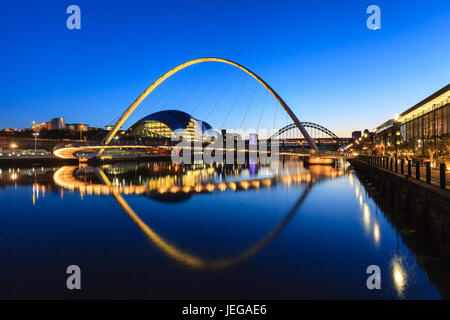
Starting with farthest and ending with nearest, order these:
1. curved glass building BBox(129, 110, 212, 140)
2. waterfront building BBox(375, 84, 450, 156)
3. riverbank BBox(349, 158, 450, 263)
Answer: curved glass building BBox(129, 110, 212, 140)
waterfront building BBox(375, 84, 450, 156)
riverbank BBox(349, 158, 450, 263)

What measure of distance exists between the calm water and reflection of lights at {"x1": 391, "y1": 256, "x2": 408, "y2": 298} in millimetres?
24

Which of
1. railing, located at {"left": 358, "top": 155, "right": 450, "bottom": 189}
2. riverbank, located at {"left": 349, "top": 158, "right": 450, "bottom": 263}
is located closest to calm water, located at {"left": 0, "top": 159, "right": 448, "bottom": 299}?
riverbank, located at {"left": 349, "top": 158, "right": 450, "bottom": 263}

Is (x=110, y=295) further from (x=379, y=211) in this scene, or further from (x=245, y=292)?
(x=379, y=211)

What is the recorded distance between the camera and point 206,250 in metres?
9.79

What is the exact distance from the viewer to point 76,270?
7996 mm

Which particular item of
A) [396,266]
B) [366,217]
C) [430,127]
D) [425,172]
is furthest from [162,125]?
[396,266]

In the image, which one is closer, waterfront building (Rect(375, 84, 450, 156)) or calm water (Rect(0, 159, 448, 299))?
calm water (Rect(0, 159, 448, 299))

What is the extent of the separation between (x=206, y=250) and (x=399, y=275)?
5.52 metres

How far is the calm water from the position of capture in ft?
22.5

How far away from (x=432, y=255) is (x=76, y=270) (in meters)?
10.2

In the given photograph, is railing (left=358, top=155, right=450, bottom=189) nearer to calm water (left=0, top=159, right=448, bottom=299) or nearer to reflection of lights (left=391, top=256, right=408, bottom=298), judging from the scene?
calm water (left=0, top=159, right=448, bottom=299)

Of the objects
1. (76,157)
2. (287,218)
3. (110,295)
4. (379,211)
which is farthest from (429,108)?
(76,157)

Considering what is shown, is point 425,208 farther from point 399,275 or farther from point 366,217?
point 399,275

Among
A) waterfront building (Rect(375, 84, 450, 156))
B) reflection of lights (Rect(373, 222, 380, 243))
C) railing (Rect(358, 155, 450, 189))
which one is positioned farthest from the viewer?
waterfront building (Rect(375, 84, 450, 156))
